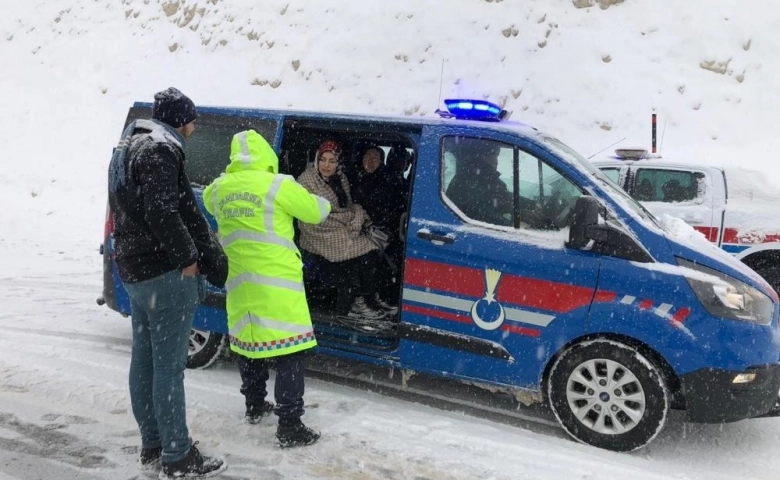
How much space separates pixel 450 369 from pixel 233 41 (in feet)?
53.0

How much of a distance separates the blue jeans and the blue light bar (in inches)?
89.1

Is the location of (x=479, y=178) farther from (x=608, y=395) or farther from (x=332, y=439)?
(x=332, y=439)

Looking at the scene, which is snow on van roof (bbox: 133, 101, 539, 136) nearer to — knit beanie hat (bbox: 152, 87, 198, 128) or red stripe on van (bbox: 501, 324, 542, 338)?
red stripe on van (bbox: 501, 324, 542, 338)

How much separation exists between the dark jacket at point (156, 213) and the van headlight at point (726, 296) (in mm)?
2678

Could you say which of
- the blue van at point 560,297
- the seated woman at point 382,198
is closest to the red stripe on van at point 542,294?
the blue van at point 560,297

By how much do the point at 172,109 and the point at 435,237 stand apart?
181cm

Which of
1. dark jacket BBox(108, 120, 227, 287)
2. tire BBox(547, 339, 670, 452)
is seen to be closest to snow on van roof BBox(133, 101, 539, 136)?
tire BBox(547, 339, 670, 452)

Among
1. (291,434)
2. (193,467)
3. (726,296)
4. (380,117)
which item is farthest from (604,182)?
(193,467)

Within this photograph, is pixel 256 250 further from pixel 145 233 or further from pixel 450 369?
pixel 450 369

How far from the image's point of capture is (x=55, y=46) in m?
20.2

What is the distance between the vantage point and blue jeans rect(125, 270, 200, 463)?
291 cm

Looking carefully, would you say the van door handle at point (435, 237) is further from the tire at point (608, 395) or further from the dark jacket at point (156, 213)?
the dark jacket at point (156, 213)

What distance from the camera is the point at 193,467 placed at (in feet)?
10.2

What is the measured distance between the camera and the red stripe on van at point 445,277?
3.91 metres
